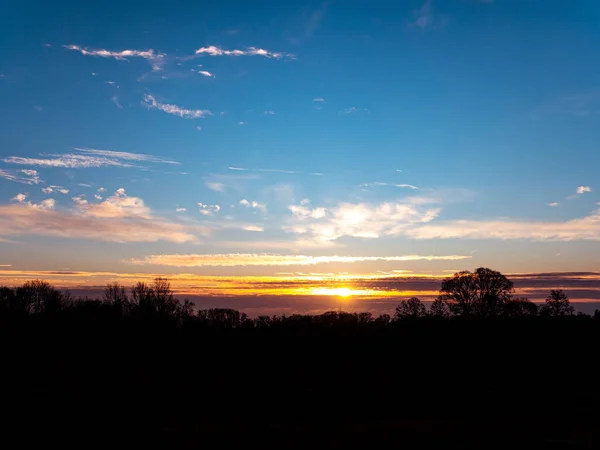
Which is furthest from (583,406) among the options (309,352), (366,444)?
(309,352)

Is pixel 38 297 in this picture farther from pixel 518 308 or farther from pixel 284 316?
pixel 518 308

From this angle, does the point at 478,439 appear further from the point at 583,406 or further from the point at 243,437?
the point at 583,406

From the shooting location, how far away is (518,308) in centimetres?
7006

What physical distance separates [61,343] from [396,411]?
28549 millimetres

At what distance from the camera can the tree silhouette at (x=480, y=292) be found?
2714 inches

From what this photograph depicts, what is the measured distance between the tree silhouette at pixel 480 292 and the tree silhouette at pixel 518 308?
75 centimetres

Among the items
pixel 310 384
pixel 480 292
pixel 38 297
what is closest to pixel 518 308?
pixel 480 292

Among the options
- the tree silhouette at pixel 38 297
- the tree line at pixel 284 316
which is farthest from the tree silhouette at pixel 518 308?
the tree silhouette at pixel 38 297

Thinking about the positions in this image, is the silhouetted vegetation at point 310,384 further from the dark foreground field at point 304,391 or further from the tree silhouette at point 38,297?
the tree silhouette at point 38,297

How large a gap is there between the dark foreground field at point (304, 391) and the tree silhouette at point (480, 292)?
2883 cm

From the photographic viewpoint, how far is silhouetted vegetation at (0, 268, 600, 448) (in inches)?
556

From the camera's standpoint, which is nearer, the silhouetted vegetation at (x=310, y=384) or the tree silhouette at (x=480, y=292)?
the silhouetted vegetation at (x=310, y=384)

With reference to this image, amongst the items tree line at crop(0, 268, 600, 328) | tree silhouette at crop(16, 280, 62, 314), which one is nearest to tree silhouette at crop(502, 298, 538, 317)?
tree line at crop(0, 268, 600, 328)

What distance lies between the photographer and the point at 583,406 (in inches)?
718
